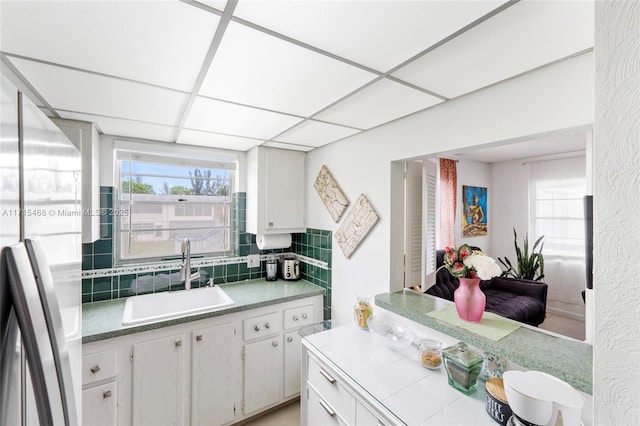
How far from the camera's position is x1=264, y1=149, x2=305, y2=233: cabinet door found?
8.33ft

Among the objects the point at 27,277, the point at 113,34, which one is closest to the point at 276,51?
the point at 113,34

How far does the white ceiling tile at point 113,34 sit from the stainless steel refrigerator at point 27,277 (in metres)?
0.50

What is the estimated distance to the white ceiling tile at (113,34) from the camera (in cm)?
79

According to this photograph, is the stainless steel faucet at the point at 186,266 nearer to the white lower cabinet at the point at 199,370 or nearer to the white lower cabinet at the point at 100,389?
the white lower cabinet at the point at 199,370

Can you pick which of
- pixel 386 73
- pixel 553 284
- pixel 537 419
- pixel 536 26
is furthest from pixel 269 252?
pixel 553 284

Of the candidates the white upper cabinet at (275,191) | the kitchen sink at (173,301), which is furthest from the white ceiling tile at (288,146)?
the kitchen sink at (173,301)

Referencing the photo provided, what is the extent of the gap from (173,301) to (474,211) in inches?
154

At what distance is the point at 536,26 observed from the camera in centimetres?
86

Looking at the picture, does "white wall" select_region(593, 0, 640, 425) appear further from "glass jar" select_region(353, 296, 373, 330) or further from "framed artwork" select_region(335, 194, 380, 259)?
"framed artwork" select_region(335, 194, 380, 259)

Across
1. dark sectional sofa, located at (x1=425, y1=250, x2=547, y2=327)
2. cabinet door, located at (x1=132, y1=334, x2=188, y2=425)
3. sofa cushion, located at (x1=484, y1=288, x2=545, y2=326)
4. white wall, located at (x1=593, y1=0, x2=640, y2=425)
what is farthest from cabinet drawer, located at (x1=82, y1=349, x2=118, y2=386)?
sofa cushion, located at (x1=484, y1=288, x2=545, y2=326)

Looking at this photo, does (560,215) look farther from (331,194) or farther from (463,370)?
(463,370)

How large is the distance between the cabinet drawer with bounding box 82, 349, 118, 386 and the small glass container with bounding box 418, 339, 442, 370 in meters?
1.74

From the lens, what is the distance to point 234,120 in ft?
5.76

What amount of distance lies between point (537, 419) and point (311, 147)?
2.22m
